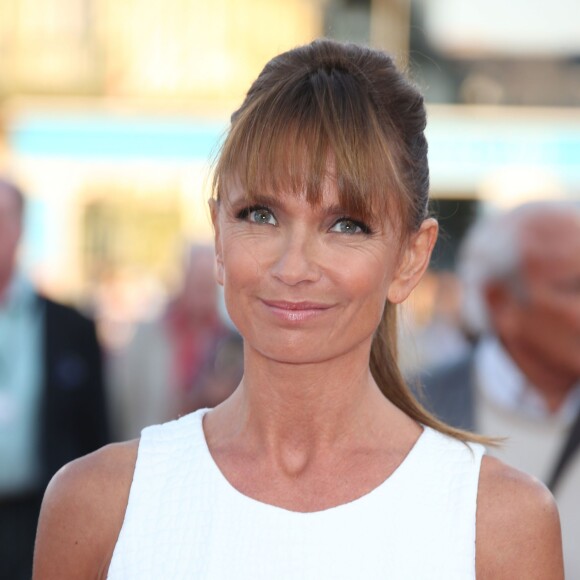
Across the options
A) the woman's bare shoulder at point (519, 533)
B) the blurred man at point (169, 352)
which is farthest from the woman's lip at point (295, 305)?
the blurred man at point (169, 352)

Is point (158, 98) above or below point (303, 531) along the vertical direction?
below

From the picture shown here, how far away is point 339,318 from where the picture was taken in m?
2.27

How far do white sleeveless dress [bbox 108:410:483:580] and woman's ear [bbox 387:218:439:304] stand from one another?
0.30 metres

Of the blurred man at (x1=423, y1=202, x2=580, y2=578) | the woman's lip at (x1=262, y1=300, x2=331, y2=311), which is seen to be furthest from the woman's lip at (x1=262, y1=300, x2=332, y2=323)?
the blurred man at (x1=423, y1=202, x2=580, y2=578)

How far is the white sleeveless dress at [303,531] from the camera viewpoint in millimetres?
2225

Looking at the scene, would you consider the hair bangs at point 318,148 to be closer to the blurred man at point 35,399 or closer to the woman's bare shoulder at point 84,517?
the woman's bare shoulder at point 84,517

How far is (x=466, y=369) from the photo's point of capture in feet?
13.9

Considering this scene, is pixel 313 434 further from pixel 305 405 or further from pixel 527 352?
pixel 527 352

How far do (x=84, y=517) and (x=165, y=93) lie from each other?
16.2 meters

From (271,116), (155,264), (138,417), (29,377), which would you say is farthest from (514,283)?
(155,264)

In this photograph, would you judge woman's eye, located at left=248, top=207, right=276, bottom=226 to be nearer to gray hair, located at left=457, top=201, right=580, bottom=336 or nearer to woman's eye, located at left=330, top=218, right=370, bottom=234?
woman's eye, located at left=330, top=218, right=370, bottom=234

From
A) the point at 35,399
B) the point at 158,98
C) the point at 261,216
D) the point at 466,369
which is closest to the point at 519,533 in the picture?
the point at 261,216

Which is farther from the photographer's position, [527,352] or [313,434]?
[527,352]

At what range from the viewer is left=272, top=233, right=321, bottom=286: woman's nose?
7.20 ft
